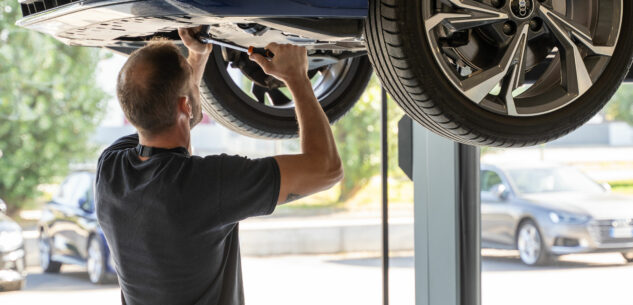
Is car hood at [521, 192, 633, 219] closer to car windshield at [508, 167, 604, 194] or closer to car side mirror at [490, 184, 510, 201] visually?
car windshield at [508, 167, 604, 194]

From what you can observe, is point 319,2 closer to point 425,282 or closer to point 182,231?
point 182,231

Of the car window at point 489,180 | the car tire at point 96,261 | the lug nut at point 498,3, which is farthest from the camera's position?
the car window at point 489,180

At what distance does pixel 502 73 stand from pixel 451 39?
0.43ft

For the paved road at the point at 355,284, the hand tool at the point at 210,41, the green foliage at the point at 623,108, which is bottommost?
the paved road at the point at 355,284

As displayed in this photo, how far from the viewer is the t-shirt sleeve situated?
150cm

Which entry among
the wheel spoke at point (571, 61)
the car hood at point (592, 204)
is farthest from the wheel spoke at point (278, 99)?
the car hood at point (592, 204)

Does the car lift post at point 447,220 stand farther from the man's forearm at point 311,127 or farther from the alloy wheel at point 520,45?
the man's forearm at point 311,127

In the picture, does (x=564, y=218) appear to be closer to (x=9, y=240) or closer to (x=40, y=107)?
(x=9, y=240)

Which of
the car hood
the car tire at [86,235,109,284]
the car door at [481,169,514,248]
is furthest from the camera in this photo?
the car door at [481,169,514,248]

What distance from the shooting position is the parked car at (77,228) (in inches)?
259

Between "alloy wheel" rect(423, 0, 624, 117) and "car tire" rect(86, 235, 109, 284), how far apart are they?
5.35 m

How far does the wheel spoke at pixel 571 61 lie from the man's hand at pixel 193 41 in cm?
76

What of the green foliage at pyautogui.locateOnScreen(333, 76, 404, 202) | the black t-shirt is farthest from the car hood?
the black t-shirt

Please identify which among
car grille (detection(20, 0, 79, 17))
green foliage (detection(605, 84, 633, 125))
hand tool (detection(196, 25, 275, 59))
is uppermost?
car grille (detection(20, 0, 79, 17))
